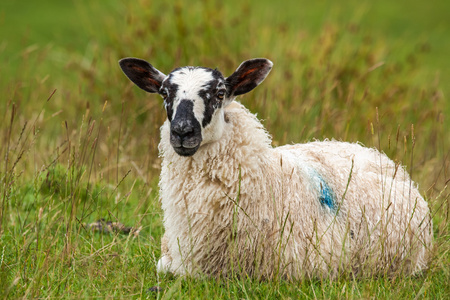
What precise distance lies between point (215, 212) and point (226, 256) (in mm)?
280

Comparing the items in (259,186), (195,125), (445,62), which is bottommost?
(259,186)

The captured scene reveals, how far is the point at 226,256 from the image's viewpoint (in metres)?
3.57

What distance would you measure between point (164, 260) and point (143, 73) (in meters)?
1.30

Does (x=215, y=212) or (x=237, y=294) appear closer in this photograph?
(x=237, y=294)

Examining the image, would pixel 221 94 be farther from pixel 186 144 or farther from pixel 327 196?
pixel 327 196

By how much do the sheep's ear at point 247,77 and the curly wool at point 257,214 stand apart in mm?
122

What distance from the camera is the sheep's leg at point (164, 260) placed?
3.69 m

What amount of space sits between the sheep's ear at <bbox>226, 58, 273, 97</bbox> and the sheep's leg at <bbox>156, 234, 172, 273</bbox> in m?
1.11

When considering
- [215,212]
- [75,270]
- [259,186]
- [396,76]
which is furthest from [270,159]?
[396,76]

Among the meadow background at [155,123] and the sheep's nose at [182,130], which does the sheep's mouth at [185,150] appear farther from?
the meadow background at [155,123]

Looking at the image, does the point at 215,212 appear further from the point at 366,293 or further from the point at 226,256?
the point at 366,293

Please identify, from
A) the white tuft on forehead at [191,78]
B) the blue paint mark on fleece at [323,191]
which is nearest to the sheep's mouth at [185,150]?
the white tuft on forehead at [191,78]

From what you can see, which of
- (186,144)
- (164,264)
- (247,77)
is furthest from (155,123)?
(186,144)

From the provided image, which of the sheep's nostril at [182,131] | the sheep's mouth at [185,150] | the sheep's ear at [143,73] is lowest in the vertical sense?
the sheep's mouth at [185,150]
